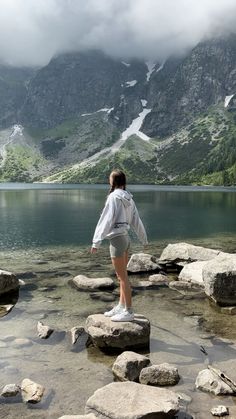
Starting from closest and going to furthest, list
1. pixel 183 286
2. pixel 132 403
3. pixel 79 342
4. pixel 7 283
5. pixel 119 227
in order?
pixel 132 403 < pixel 119 227 < pixel 79 342 < pixel 7 283 < pixel 183 286

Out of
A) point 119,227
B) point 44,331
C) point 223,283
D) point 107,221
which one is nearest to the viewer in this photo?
point 107,221

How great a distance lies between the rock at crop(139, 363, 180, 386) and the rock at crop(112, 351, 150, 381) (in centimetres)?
31

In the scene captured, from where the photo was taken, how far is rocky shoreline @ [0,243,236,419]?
9.68m

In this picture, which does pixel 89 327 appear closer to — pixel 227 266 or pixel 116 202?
pixel 116 202

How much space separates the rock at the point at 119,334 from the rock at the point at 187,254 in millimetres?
15457

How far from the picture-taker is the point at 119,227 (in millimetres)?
14094

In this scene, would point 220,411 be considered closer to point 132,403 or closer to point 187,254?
point 132,403

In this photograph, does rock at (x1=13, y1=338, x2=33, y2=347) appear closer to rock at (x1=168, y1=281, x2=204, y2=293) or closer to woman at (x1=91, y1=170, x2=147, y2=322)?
woman at (x1=91, y1=170, x2=147, y2=322)

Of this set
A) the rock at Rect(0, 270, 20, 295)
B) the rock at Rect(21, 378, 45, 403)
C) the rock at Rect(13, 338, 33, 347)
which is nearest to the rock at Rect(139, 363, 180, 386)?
the rock at Rect(21, 378, 45, 403)

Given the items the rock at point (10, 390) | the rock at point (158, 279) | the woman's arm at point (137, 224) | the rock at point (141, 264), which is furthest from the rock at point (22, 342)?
the rock at point (141, 264)

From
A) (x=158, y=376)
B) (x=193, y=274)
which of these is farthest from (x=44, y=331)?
(x=193, y=274)

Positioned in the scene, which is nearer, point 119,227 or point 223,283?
point 119,227

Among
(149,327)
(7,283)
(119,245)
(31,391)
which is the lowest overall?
(7,283)

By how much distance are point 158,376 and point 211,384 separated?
1.44 m
